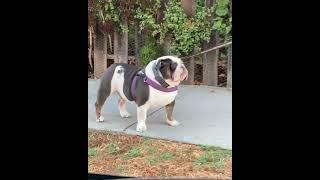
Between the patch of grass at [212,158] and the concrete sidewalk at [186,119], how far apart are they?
0.11 feet

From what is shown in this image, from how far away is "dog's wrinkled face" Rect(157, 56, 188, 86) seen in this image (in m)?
1.59

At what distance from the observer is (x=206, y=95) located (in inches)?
65.6

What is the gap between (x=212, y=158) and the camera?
5.30 feet

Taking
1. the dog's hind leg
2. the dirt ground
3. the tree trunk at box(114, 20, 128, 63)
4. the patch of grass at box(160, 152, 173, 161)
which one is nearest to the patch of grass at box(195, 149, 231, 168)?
the dirt ground

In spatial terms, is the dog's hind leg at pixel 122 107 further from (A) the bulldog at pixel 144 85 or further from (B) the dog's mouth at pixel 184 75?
(B) the dog's mouth at pixel 184 75

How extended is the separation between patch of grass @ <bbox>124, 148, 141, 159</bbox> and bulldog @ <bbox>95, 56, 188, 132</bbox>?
0.08 metres

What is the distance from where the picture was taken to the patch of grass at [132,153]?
1.63 meters

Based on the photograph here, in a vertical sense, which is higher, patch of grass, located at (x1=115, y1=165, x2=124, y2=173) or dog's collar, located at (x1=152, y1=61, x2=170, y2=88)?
dog's collar, located at (x1=152, y1=61, x2=170, y2=88)

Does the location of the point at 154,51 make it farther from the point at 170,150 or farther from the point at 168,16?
the point at 170,150

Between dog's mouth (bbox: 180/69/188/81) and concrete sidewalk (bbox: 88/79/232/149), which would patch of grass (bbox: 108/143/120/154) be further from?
dog's mouth (bbox: 180/69/188/81)
